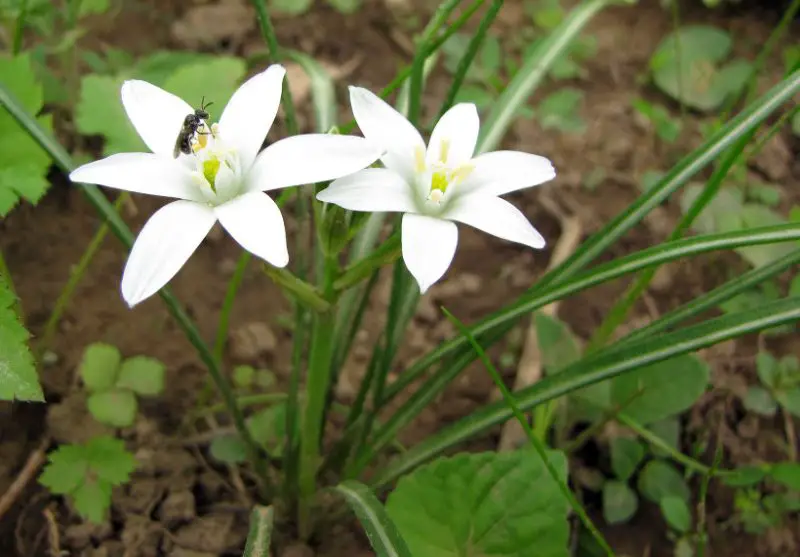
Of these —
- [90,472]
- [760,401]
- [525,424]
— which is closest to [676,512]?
[760,401]

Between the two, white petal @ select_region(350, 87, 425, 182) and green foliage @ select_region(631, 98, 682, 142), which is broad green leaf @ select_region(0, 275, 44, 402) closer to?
white petal @ select_region(350, 87, 425, 182)

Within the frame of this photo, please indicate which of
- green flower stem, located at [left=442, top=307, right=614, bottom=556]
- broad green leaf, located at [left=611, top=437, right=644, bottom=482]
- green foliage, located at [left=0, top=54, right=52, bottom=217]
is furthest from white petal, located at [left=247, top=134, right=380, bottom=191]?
broad green leaf, located at [left=611, top=437, right=644, bottom=482]

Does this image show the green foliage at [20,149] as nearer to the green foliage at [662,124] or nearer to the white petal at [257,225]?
the white petal at [257,225]

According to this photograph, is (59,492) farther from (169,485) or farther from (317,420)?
(317,420)

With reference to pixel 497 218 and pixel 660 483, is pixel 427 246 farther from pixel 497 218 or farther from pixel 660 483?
pixel 660 483

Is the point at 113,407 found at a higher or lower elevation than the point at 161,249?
lower

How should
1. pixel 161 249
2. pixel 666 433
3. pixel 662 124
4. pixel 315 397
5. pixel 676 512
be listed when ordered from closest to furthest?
pixel 161 249
pixel 315 397
pixel 676 512
pixel 666 433
pixel 662 124

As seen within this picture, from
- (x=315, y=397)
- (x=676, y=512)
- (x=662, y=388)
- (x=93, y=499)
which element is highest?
(x=315, y=397)
